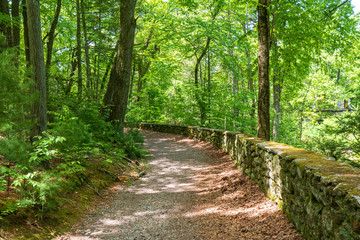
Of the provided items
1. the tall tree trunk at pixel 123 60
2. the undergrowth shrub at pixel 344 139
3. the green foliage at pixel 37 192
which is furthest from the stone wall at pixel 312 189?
the undergrowth shrub at pixel 344 139

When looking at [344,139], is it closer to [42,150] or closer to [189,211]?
[189,211]

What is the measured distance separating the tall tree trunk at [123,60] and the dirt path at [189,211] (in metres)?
3.29

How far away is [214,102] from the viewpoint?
642 inches

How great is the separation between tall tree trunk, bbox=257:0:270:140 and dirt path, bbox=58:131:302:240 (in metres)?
1.56

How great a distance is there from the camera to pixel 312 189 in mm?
2863

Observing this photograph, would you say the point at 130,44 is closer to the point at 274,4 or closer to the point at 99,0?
the point at 99,0

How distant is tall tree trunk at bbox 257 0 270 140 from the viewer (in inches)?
270

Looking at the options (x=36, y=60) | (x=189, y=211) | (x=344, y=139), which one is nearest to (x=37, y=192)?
(x=189, y=211)

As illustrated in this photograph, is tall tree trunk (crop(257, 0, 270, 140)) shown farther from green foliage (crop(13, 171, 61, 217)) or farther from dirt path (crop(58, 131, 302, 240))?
green foliage (crop(13, 171, 61, 217))

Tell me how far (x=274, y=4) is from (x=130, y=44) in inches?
210

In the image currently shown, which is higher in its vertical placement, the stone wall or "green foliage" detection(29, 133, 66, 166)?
"green foliage" detection(29, 133, 66, 166)

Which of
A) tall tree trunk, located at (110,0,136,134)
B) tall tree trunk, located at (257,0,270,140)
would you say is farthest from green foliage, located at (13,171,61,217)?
tall tree trunk, located at (110,0,136,134)

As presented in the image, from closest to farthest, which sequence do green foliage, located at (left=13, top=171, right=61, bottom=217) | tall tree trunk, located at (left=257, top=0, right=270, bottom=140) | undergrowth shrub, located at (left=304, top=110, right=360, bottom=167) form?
1. green foliage, located at (left=13, top=171, right=61, bottom=217)
2. tall tree trunk, located at (left=257, top=0, right=270, bottom=140)
3. undergrowth shrub, located at (left=304, top=110, right=360, bottom=167)

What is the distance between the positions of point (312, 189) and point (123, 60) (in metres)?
8.20
